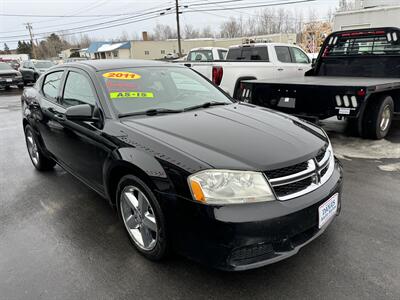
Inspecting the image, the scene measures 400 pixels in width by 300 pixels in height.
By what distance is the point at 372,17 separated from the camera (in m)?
13.7

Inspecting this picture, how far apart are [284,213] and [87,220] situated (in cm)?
218

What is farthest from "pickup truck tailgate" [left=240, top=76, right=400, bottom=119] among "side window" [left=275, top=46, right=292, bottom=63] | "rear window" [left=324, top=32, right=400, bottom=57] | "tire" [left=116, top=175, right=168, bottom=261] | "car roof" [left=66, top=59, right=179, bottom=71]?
"tire" [left=116, top=175, right=168, bottom=261]

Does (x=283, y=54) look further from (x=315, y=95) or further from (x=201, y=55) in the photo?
(x=315, y=95)

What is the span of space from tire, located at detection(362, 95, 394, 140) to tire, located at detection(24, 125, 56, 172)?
17.3ft

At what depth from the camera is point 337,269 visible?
2.55 m

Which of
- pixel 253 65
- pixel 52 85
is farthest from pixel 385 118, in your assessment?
pixel 52 85

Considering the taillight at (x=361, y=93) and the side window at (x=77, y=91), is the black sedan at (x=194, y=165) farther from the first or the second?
the taillight at (x=361, y=93)

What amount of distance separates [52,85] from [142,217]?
8.52ft

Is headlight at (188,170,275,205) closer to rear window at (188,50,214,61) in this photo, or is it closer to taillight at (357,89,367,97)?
taillight at (357,89,367,97)

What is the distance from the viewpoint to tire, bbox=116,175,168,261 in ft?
8.07

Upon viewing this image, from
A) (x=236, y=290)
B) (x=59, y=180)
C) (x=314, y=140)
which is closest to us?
(x=236, y=290)

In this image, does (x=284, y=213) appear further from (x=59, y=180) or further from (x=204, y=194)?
(x=59, y=180)

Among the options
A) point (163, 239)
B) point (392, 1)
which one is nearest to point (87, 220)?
point (163, 239)

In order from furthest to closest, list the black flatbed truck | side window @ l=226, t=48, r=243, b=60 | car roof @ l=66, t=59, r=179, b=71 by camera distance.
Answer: side window @ l=226, t=48, r=243, b=60
the black flatbed truck
car roof @ l=66, t=59, r=179, b=71
